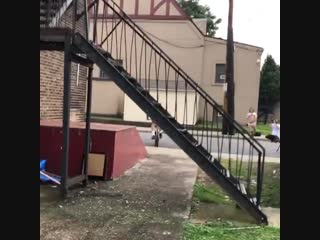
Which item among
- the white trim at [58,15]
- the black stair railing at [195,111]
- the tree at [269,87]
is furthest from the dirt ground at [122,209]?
the tree at [269,87]

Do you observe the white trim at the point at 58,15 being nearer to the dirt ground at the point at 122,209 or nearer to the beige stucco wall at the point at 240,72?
the dirt ground at the point at 122,209

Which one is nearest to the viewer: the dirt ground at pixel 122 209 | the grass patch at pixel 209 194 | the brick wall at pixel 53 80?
the dirt ground at pixel 122 209

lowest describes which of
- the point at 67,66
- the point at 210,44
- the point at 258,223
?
the point at 258,223

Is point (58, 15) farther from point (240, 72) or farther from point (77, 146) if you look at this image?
point (240, 72)

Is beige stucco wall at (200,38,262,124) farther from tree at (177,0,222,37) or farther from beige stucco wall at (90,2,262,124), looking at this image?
tree at (177,0,222,37)

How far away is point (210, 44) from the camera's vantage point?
31781 mm

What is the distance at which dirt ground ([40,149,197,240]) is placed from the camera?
518 centimetres

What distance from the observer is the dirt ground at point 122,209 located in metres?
5.18

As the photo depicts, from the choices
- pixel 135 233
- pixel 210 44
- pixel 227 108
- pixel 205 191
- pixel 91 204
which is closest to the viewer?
pixel 135 233

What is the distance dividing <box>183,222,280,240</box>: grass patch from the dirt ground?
146 millimetres

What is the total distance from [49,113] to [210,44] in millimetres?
23253

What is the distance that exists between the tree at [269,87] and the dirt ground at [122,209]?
1712 inches
